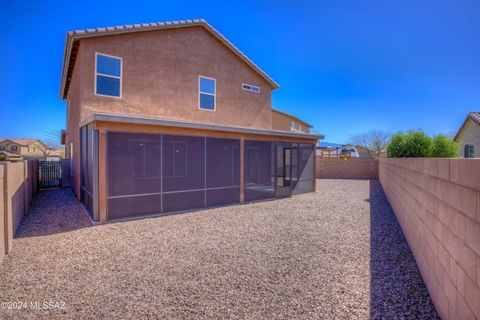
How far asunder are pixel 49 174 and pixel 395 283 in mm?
16019

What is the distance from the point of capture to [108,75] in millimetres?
9109

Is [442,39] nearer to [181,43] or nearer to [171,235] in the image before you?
[181,43]

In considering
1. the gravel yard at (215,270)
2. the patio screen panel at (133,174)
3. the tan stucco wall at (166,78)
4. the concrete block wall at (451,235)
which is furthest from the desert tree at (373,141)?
the concrete block wall at (451,235)

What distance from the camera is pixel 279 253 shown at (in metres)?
4.60

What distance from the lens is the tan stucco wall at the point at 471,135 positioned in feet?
57.7

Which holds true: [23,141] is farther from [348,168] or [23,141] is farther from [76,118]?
[348,168]

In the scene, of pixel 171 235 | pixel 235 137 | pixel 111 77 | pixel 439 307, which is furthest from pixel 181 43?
pixel 439 307

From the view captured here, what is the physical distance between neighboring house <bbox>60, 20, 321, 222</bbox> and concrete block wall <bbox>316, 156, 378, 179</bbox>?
7.40 meters

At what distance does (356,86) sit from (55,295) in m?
23.4

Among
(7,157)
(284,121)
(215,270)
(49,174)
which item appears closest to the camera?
(215,270)

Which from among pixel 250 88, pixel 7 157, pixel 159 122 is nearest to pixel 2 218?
pixel 159 122

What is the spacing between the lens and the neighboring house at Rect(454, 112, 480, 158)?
17.5 meters

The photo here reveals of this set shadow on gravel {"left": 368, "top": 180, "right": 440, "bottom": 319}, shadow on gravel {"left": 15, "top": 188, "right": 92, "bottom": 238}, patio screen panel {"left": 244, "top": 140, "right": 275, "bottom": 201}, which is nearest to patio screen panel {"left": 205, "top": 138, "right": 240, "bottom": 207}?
patio screen panel {"left": 244, "top": 140, "right": 275, "bottom": 201}

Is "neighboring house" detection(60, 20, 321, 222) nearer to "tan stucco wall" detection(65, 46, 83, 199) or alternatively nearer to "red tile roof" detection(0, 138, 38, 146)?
"tan stucco wall" detection(65, 46, 83, 199)
